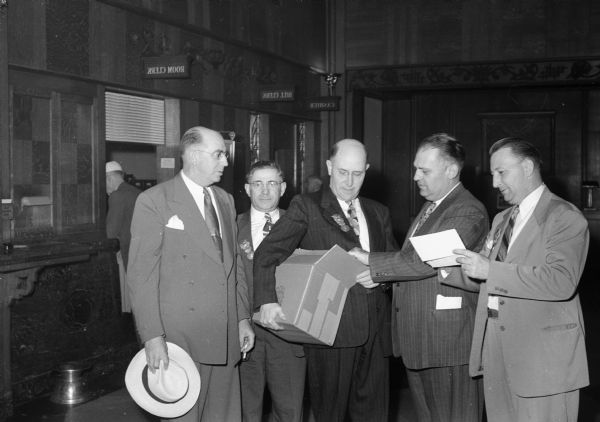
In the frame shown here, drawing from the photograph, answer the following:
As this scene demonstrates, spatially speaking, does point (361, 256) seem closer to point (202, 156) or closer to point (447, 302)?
point (447, 302)

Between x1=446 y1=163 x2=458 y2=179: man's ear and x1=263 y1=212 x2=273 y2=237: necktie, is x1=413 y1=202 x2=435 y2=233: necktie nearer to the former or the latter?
x1=446 y1=163 x2=458 y2=179: man's ear

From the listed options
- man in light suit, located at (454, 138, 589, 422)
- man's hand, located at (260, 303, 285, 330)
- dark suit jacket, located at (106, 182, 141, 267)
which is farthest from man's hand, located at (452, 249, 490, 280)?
dark suit jacket, located at (106, 182, 141, 267)

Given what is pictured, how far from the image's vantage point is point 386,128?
11.5m

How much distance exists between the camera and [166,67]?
6.42 meters

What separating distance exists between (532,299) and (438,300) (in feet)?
1.52

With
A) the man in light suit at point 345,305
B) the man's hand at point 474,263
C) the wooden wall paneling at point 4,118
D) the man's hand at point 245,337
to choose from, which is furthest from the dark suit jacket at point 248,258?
the wooden wall paneling at point 4,118

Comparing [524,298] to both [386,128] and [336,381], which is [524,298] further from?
[386,128]

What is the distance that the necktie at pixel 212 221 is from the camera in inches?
121

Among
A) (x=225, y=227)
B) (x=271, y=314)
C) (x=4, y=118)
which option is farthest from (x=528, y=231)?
(x=4, y=118)

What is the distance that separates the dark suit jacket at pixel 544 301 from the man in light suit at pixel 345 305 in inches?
24.9

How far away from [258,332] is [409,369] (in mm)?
827

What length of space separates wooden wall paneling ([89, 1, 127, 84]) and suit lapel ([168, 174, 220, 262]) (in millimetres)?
3363

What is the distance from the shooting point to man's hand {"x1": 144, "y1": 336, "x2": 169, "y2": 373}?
2820 millimetres

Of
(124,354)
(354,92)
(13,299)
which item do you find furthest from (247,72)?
(13,299)
